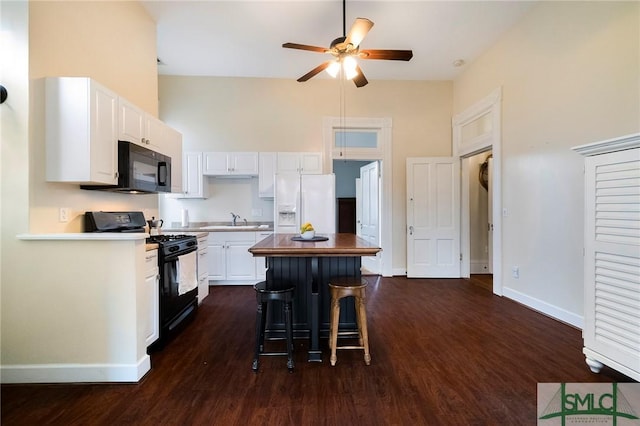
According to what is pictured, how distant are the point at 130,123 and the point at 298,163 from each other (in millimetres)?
2538

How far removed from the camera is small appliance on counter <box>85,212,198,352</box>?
240cm

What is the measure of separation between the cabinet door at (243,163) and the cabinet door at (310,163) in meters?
0.77

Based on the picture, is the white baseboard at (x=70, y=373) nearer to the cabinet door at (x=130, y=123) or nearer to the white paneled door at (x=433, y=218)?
the cabinet door at (x=130, y=123)

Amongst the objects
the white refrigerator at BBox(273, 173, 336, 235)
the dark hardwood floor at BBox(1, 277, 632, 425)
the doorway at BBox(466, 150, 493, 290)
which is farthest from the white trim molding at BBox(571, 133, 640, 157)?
the doorway at BBox(466, 150, 493, 290)

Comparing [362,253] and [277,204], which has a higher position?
[277,204]

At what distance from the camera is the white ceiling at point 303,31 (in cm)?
318

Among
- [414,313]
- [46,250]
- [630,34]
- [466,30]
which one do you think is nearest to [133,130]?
[46,250]

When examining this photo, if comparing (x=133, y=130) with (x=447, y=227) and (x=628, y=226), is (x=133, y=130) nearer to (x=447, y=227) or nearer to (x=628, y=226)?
(x=628, y=226)

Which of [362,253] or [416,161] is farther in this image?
[416,161]

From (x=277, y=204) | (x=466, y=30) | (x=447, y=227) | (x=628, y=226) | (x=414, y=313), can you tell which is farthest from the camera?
(x=447, y=227)

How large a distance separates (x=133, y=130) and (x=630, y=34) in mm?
4350

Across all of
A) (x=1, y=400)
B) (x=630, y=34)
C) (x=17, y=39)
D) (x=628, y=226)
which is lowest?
(x=1, y=400)

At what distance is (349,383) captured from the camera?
1.92m

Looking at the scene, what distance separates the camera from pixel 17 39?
1.90 m
